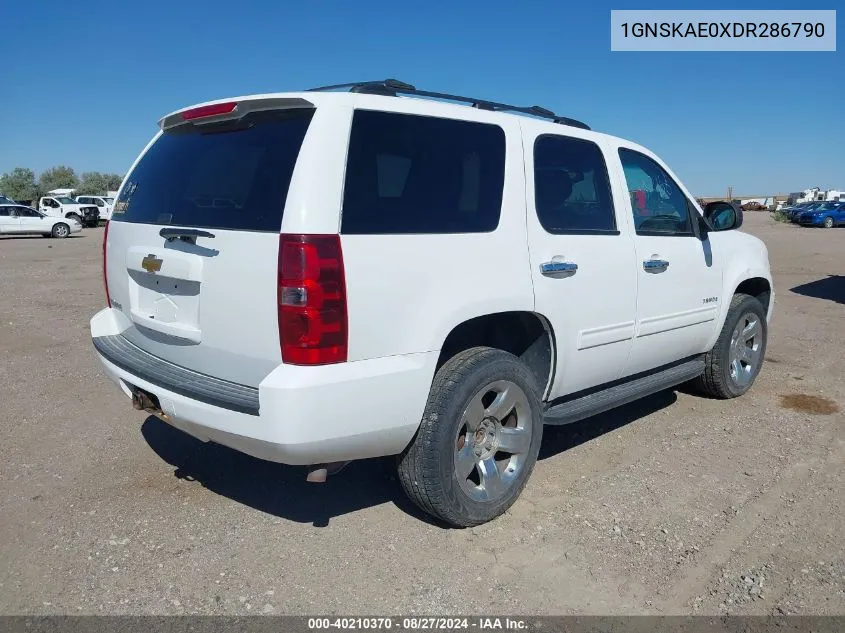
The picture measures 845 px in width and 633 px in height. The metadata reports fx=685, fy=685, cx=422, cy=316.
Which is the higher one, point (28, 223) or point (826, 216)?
point (28, 223)

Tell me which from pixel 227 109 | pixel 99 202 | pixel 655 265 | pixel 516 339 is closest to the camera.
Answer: pixel 227 109

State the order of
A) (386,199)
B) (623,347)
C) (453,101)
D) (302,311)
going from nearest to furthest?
(302,311) → (386,199) → (453,101) → (623,347)

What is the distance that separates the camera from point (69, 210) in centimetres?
3462

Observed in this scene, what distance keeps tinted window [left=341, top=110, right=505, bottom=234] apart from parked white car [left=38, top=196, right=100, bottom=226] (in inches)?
1352

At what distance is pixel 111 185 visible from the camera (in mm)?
91375

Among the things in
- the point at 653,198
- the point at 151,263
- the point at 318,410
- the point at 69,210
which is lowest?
the point at 318,410

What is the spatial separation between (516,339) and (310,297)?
1.50 meters

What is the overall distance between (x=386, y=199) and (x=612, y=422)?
9.57ft

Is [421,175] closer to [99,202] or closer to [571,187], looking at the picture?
[571,187]

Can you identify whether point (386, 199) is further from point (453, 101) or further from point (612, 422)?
point (612, 422)

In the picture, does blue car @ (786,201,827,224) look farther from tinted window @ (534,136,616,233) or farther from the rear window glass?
the rear window glass

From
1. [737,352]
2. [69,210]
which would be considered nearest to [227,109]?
[737,352]

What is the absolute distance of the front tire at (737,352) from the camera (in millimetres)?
5234

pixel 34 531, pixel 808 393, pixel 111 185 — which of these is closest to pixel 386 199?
pixel 34 531
